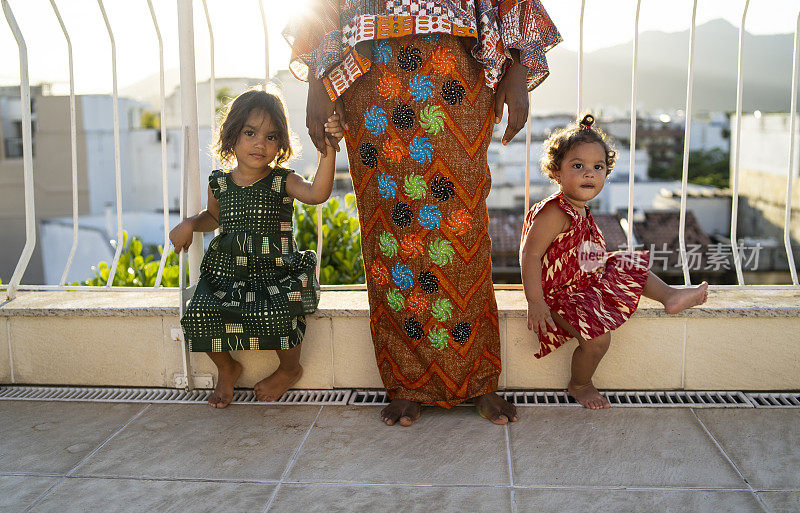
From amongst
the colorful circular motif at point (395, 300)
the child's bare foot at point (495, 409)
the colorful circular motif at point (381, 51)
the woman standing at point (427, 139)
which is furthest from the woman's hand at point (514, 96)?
the child's bare foot at point (495, 409)

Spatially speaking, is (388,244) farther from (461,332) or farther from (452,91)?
(452,91)

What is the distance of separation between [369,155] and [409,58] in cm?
33

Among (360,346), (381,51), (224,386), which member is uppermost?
(381,51)

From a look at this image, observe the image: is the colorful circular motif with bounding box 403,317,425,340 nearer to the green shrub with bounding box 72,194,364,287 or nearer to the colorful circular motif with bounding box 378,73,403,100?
the colorful circular motif with bounding box 378,73,403,100

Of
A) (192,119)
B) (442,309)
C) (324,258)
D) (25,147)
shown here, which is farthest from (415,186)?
(25,147)

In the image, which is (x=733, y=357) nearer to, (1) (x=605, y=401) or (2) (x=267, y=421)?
(1) (x=605, y=401)

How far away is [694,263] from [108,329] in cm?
242

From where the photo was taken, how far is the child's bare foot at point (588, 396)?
7.52ft

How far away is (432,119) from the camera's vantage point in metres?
2.05

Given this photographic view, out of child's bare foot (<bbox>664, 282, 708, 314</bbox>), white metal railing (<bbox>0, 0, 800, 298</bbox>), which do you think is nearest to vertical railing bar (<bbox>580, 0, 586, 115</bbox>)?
white metal railing (<bbox>0, 0, 800, 298</bbox>)

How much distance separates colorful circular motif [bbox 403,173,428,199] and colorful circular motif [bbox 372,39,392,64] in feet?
1.20

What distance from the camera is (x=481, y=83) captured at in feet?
6.85

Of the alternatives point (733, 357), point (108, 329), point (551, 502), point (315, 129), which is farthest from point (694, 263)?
point (108, 329)

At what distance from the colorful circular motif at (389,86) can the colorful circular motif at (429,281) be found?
57 centimetres
